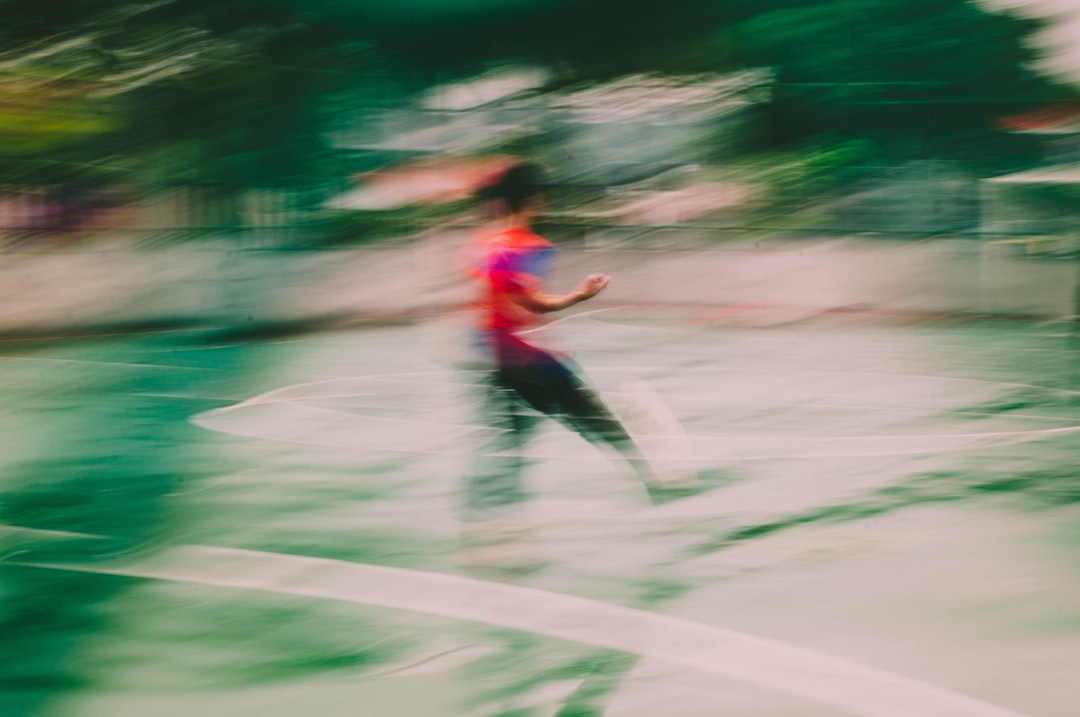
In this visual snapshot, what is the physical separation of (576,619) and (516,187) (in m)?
1.56

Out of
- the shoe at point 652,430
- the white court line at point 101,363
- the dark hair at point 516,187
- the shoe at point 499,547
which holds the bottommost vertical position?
the white court line at point 101,363

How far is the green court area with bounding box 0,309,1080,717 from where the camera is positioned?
369 cm

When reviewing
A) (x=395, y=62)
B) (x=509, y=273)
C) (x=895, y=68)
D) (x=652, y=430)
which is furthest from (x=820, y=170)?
(x=509, y=273)

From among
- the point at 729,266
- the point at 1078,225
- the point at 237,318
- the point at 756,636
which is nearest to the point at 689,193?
the point at 729,266

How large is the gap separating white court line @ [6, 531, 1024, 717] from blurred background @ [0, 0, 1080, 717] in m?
0.03

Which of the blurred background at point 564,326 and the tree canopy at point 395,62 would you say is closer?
the blurred background at point 564,326

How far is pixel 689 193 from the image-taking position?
1855 centimetres

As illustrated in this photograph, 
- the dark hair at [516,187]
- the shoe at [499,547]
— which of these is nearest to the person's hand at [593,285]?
the dark hair at [516,187]

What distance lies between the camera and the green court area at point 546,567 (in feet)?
12.1

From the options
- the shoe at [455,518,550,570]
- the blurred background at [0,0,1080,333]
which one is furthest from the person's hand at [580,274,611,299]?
the blurred background at [0,0,1080,333]

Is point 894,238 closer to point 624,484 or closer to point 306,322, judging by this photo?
point 306,322

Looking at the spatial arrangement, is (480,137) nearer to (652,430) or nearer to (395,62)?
(395,62)

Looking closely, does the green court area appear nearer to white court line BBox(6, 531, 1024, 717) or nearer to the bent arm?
white court line BBox(6, 531, 1024, 717)

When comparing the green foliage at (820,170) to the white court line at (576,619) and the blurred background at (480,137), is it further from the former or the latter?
the white court line at (576,619)
